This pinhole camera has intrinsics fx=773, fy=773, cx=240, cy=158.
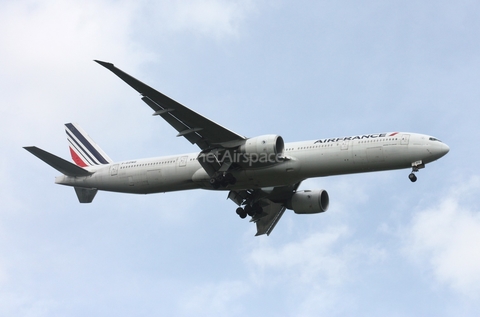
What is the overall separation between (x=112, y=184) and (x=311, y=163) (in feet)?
43.2

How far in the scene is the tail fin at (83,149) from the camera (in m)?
50.8

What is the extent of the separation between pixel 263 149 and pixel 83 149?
51.4 feet

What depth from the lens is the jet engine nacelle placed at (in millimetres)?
49438

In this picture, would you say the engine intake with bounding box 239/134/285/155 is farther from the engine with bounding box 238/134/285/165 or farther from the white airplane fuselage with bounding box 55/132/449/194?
the white airplane fuselage with bounding box 55/132/449/194

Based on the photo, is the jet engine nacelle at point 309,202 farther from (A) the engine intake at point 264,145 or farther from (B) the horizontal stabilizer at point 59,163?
(B) the horizontal stabilizer at point 59,163

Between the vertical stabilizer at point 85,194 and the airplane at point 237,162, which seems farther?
the vertical stabilizer at point 85,194

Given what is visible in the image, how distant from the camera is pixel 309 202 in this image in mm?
49531

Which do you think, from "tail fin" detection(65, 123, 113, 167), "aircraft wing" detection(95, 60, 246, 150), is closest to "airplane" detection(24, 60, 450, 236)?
"aircraft wing" detection(95, 60, 246, 150)

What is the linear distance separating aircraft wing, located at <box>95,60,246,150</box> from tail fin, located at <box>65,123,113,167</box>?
9.45 metres

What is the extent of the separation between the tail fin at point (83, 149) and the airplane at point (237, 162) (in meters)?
1.60

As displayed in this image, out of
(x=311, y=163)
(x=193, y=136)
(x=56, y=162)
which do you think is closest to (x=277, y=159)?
(x=311, y=163)

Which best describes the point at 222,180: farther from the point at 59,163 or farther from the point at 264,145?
the point at 59,163

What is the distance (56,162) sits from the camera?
47.6 metres

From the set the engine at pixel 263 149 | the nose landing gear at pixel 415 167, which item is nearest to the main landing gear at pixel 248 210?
the engine at pixel 263 149
